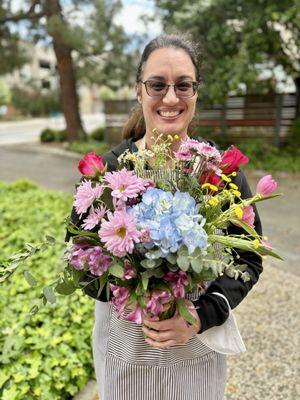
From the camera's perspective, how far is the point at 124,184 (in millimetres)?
941

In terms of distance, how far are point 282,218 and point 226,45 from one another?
4.82 metres

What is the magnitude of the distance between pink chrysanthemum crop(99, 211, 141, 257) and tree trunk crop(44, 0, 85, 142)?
11.4m

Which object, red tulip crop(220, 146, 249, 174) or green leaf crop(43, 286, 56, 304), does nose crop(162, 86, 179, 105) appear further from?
green leaf crop(43, 286, 56, 304)

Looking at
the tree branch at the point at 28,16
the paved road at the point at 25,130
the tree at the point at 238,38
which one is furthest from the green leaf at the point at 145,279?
the paved road at the point at 25,130

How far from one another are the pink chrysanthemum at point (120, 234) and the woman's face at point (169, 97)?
21.0 inches

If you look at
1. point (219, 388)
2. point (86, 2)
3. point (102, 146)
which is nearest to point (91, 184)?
point (219, 388)

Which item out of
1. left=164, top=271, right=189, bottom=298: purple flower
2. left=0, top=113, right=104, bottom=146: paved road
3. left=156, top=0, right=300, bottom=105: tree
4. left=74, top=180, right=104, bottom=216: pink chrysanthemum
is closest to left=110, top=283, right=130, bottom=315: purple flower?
left=164, top=271, right=189, bottom=298: purple flower

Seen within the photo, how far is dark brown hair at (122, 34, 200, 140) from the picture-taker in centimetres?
135

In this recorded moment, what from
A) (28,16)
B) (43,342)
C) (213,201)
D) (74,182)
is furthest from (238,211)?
(28,16)

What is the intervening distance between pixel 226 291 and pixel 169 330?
10.3 inches

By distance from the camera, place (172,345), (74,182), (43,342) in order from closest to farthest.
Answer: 1. (172,345)
2. (43,342)
3. (74,182)

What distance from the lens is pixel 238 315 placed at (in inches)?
127

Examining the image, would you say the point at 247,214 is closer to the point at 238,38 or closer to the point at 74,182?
the point at 74,182

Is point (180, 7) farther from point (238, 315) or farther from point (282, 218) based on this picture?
point (238, 315)
